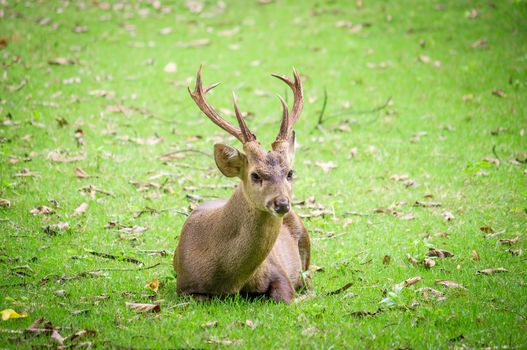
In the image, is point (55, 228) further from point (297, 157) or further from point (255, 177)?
point (297, 157)

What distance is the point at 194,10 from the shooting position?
60.1 ft

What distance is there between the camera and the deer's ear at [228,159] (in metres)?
5.69

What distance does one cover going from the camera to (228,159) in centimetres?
574

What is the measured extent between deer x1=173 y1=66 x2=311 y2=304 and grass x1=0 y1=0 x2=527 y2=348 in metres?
0.20

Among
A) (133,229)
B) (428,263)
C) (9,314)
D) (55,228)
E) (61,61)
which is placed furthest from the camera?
(61,61)

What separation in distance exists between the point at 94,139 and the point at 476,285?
660cm

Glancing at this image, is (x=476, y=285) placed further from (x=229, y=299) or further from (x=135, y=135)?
(x=135, y=135)

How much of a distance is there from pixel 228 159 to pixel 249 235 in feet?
2.11

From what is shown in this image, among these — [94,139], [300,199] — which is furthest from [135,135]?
[300,199]

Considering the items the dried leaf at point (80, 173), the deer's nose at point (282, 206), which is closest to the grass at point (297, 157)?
the dried leaf at point (80, 173)

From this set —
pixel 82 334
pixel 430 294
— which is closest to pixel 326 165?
pixel 430 294

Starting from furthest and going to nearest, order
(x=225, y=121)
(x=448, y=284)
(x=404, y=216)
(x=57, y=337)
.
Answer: (x=404, y=216) → (x=448, y=284) → (x=225, y=121) → (x=57, y=337)

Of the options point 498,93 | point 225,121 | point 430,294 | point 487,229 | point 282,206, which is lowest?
point 498,93

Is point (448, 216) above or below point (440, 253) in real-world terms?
below
